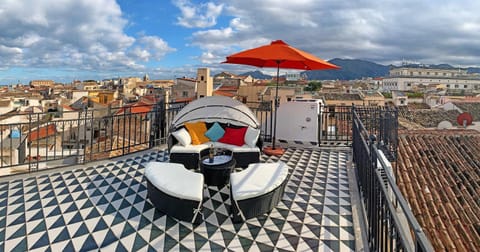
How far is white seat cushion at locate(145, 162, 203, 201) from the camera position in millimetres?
3178

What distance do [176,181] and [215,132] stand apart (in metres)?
2.27

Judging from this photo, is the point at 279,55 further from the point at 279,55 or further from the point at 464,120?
the point at 464,120

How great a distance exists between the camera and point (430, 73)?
84.6 meters

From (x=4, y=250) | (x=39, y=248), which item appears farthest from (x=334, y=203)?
(x=4, y=250)

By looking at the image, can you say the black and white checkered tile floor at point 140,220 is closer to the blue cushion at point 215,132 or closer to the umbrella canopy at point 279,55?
the blue cushion at point 215,132

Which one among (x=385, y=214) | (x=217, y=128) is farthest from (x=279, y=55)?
(x=385, y=214)

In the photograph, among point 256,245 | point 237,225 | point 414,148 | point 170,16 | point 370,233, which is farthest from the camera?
point 170,16

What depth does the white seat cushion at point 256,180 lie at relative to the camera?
3.23 m

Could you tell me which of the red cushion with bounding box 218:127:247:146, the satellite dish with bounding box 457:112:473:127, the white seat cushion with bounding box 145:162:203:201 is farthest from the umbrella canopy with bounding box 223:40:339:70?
the satellite dish with bounding box 457:112:473:127

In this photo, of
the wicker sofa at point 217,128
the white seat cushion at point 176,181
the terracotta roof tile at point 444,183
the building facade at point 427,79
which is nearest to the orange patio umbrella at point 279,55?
the wicker sofa at point 217,128

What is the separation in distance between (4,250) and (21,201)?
1276 millimetres

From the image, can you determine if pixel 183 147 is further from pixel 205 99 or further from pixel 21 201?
pixel 21 201

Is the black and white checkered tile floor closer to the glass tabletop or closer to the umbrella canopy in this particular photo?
the glass tabletop

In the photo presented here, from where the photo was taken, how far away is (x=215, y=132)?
5.59 metres
